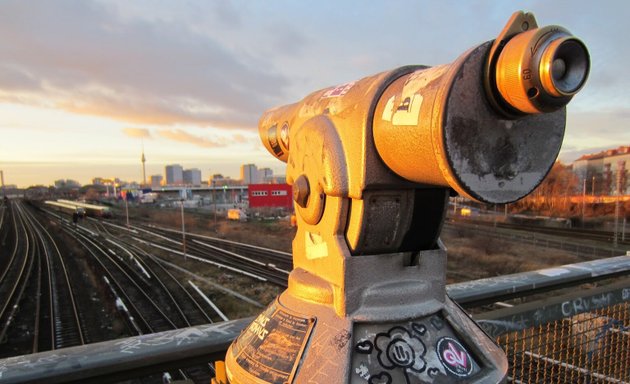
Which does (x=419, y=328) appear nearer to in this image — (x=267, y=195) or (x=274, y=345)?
(x=274, y=345)

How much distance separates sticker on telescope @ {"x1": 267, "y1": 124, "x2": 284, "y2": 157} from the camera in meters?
2.28

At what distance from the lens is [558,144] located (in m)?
1.29

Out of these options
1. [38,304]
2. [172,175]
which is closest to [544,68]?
[38,304]

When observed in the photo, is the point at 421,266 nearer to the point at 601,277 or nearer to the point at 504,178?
the point at 504,178

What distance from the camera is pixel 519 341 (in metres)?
2.76

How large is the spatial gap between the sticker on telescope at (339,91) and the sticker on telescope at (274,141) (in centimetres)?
53

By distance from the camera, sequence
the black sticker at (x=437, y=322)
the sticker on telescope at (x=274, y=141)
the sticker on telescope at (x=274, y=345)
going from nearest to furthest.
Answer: the sticker on telescope at (x=274, y=345), the black sticker at (x=437, y=322), the sticker on telescope at (x=274, y=141)

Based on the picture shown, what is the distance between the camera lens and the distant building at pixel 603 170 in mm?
49572

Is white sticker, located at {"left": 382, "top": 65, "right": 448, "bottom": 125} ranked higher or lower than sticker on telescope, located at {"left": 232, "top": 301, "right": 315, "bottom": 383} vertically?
higher

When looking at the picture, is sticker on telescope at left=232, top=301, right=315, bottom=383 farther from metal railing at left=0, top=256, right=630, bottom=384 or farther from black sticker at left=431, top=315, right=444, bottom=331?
black sticker at left=431, top=315, right=444, bottom=331

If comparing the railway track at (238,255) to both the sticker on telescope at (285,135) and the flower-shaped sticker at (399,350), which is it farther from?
the flower-shaped sticker at (399,350)

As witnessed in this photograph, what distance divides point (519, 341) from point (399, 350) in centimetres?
171

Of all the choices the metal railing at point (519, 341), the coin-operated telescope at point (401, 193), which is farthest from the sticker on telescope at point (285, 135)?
the metal railing at point (519, 341)

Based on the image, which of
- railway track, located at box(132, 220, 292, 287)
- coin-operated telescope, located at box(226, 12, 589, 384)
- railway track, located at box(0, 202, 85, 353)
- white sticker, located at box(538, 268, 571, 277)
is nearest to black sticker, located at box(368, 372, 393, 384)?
coin-operated telescope, located at box(226, 12, 589, 384)
